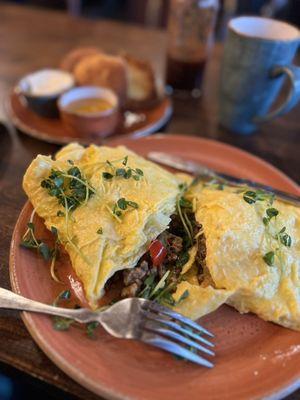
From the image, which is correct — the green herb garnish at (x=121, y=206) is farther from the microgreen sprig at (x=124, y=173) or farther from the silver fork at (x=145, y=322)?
the silver fork at (x=145, y=322)

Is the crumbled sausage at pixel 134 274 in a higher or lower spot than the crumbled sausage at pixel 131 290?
higher

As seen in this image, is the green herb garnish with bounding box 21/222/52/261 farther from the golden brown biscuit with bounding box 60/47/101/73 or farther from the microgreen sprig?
the golden brown biscuit with bounding box 60/47/101/73

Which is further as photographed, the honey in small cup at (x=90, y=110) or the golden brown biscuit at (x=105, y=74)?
the golden brown biscuit at (x=105, y=74)

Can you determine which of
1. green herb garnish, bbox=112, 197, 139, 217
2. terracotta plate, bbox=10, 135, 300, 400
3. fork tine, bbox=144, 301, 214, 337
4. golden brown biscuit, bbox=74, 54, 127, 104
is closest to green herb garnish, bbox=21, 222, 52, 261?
terracotta plate, bbox=10, 135, 300, 400

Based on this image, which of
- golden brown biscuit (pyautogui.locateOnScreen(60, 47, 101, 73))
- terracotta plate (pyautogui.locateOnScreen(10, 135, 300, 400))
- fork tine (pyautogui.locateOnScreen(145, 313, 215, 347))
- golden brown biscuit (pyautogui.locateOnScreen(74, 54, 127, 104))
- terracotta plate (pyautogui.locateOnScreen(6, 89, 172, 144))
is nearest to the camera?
terracotta plate (pyautogui.locateOnScreen(10, 135, 300, 400))

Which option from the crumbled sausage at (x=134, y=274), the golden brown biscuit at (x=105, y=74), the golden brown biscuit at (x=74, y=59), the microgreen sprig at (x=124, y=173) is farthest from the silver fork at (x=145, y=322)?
the golden brown biscuit at (x=74, y=59)

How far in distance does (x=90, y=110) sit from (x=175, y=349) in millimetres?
1551

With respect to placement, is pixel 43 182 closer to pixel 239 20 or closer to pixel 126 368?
pixel 126 368

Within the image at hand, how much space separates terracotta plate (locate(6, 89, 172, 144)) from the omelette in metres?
0.62

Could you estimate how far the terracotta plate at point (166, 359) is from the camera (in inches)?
43.0

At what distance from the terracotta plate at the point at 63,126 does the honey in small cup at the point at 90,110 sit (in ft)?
0.19

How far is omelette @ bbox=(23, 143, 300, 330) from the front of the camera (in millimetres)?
1312

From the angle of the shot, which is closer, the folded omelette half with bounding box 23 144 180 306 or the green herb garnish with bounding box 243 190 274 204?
the folded omelette half with bounding box 23 144 180 306

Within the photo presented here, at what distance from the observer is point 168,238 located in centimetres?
149
